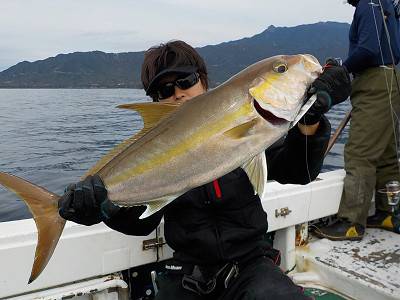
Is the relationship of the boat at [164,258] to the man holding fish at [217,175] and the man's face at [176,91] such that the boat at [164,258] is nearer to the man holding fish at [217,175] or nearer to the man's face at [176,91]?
the man holding fish at [217,175]

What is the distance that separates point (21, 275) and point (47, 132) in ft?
42.9

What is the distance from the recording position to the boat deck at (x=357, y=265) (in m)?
3.79

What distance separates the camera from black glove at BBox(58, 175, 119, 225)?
236 cm

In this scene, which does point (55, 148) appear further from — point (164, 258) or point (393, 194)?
point (393, 194)

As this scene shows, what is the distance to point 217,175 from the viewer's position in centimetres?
216

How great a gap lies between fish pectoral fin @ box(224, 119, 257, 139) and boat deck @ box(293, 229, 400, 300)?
240 centimetres

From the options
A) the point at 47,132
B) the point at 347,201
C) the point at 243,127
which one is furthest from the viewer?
the point at 47,132

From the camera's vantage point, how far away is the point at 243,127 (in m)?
2.09

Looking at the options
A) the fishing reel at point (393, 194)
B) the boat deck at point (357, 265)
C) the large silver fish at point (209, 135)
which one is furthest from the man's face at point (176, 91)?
the fishing reel at point (393, 194)

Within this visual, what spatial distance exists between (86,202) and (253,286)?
1.17 m

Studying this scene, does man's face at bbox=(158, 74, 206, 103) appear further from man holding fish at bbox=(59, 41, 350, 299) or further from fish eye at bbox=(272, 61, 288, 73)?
fish eye at bbox=(272, 61, 288, 73)

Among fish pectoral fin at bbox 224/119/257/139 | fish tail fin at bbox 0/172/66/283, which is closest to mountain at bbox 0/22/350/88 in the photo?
fish tail fin at bbox 0/172/66/283

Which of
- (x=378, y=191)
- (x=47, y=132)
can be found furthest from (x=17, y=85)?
(x=378, y=191)

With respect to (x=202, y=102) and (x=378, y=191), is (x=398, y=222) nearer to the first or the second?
(x=378, y=191)
